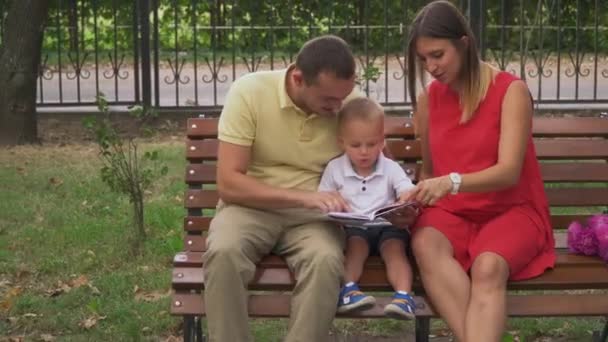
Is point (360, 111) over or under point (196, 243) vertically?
over

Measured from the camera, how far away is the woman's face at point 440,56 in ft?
14.3

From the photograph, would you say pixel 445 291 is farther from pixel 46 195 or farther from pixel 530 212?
pixel 46 195

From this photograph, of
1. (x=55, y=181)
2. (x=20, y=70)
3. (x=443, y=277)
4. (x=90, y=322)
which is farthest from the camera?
(x=20, y=70)

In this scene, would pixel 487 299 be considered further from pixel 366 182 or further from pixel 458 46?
pixel 458 46

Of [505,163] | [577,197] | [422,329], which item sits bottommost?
[422,329]

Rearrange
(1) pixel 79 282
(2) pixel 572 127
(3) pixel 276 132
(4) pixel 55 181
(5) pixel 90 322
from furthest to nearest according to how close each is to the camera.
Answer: (4) pixel 55 181, (1) pixel 79 282, (5) pixel 90 322, (2) pixel 572 127, (3) pixel 276 132

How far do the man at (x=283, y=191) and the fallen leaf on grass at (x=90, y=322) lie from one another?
1047 millimetres

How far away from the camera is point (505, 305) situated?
4117mm

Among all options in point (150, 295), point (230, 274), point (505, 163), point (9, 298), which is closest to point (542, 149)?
point (505, 163)

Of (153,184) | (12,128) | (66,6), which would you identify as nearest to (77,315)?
(153,184)

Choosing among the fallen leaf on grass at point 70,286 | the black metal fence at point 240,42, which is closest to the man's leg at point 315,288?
the fallen leaf on grass at point 70,286

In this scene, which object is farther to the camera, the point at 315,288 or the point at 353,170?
the point at 353,170

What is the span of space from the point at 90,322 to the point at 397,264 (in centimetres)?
159

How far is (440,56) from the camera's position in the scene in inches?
172
